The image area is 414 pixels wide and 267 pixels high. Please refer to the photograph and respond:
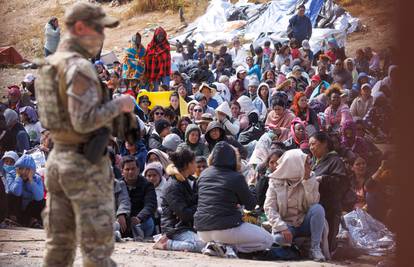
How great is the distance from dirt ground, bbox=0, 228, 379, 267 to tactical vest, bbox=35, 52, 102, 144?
2350 millimetres

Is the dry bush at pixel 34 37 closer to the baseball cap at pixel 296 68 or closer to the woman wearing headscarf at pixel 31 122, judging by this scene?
the baseball cap at pixel 296 68

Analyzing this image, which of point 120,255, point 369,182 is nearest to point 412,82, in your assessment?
point 120,255

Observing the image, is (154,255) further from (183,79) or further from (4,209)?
(183,79)

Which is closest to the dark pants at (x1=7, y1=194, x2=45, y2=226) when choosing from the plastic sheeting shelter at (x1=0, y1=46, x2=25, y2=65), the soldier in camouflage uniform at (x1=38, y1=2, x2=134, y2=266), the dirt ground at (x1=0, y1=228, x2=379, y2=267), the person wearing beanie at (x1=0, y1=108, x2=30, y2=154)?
the dirt ground at (x1=0, y1=228, x2=379, y2=267)

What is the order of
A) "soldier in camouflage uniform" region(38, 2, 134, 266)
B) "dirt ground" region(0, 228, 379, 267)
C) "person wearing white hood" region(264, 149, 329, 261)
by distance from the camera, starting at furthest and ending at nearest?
"person wearing white hood" region(264, 149, 329, 261) → "dirt ground" region(0, 228, 379, 267) → "soldier in camouflage uniform" region(38, 2, 134, 266)

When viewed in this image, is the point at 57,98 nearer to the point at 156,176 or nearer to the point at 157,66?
the point at 156,176

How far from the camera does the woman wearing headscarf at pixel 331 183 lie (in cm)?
780

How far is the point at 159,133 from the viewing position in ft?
36.1

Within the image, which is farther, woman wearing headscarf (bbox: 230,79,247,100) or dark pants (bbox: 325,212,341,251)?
woman wearing headscarf (bbox: 230,79,247,100)

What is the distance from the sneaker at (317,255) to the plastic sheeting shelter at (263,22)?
1281 cm

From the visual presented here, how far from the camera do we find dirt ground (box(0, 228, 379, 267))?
6801 mm

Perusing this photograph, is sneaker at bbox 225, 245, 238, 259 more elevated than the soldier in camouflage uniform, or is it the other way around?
the soldier in camouflage uniform

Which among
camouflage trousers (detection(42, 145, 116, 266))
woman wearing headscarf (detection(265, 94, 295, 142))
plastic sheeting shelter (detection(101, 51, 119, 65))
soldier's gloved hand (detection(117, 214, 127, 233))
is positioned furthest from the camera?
plastic sheeting shelter (detection(101, 51, 119, 65))

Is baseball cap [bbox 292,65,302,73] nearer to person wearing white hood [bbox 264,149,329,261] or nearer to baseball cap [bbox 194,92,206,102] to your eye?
baseball cap [bbox 194,92,206,102]
